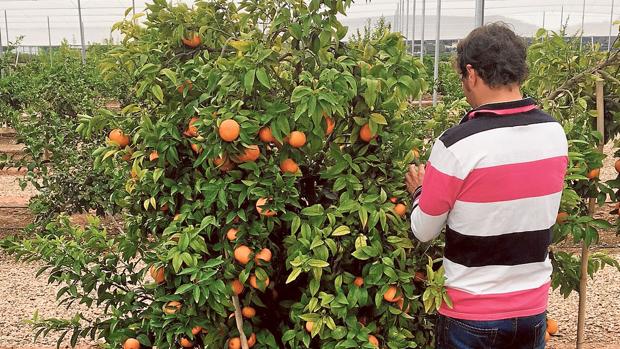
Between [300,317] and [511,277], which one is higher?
[511,277]

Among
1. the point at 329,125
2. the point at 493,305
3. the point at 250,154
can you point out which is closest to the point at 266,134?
the point at 250,154

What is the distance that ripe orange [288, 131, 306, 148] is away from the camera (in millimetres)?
1801

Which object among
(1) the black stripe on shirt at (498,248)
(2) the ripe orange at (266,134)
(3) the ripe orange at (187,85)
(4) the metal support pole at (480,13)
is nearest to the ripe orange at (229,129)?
(2) the ripe orange at (266,134)

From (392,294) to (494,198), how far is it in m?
0.41

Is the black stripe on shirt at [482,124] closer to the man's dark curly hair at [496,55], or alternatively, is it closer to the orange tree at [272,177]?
the man's dark curly hair at [496,55]

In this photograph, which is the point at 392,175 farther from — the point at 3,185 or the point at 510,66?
the point at 3,185

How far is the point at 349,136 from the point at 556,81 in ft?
3.59

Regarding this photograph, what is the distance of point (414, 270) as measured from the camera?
1962mm

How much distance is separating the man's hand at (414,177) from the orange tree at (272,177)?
0.03 metres

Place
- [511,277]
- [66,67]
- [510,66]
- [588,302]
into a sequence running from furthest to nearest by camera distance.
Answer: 1. [66,67]
2. [588,302]
3. [511,277]
4. [510,66]

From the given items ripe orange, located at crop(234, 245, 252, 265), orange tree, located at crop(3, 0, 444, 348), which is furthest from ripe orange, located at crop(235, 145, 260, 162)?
ripe orange, located at crop(234, 245, 252, 265)

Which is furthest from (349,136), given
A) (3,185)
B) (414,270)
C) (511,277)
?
(3,185)

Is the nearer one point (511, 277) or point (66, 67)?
point (511, 277)

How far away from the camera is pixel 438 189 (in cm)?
168
